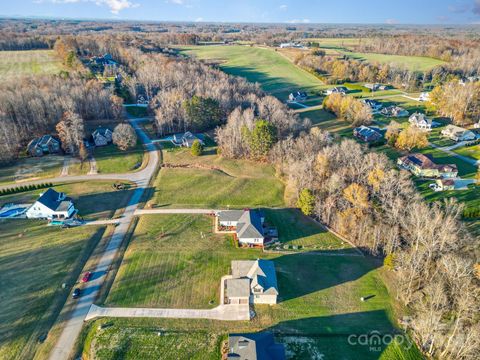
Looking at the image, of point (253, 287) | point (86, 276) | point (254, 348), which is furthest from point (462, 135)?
point (86, 276)

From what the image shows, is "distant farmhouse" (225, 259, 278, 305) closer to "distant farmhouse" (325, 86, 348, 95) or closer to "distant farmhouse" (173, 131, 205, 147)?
"distant farmhouse" (173, 131, 205, 147)

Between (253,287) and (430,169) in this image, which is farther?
(430,169)

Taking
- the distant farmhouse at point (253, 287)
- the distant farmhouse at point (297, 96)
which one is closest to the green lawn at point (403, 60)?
the distant farmhouse at point (297, 96)

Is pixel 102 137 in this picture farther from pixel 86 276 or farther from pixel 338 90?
pixel 338 90

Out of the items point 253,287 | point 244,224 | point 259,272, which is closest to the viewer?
point 253,287

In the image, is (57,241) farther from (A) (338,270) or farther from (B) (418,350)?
(B) (418,350)

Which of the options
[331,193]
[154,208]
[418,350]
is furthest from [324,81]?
[418,350]
